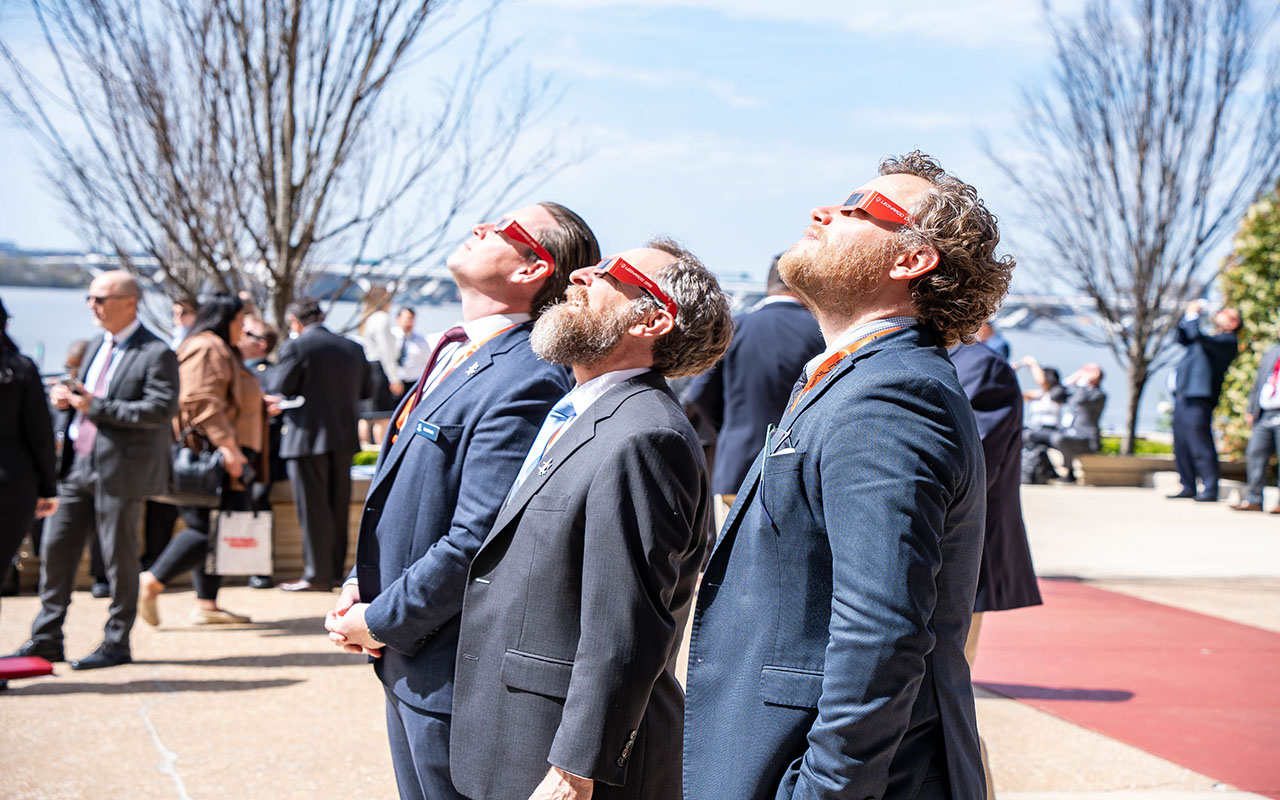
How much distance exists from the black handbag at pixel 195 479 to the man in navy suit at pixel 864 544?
5497mm

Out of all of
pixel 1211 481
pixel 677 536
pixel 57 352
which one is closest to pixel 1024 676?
pixel 677 536

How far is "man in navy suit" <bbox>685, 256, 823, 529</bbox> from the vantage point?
627cm

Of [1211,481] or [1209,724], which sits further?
[1211,481]

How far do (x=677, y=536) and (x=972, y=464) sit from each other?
73cm

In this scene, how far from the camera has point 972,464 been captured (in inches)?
74.1

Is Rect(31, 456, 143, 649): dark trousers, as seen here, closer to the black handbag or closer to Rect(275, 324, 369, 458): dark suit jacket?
the black handbag

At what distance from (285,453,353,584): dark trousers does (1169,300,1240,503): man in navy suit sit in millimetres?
10397

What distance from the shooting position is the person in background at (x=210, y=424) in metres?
6.87

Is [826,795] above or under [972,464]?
under

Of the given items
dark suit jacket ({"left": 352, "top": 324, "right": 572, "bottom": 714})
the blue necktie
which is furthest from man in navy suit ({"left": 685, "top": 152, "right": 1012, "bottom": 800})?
dark suit jacket ({"left": 352, "top": 324, "right": 572, "bottom": 714})

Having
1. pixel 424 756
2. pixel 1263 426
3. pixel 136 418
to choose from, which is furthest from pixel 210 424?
pixel 1263 426

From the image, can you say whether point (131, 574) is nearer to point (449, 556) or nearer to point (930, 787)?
point (449, 556)

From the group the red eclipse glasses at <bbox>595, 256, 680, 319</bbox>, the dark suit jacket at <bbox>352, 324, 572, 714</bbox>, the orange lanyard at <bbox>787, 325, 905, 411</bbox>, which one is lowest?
the dark suit jacket at <bbox>352, 324, 572, 714</bbox>

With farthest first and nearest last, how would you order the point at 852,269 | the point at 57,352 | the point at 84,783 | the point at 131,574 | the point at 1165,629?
the point at 57,352 → the point at 1165,629 → the point at 131,574 → the point at 84,783 → the point at 852,269
